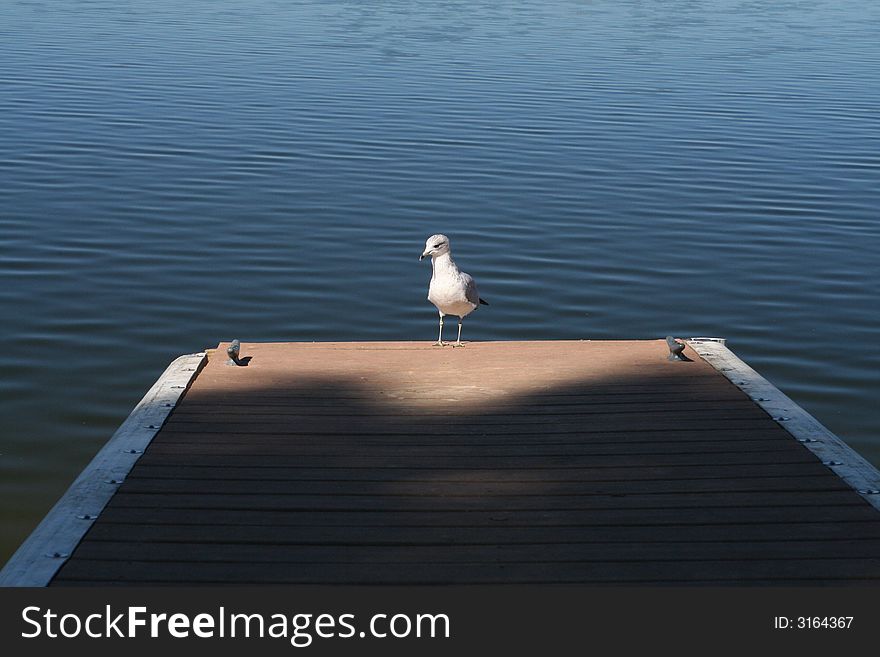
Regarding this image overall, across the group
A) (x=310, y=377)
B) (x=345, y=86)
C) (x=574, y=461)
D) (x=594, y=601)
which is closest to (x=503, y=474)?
(x=574, y=461)

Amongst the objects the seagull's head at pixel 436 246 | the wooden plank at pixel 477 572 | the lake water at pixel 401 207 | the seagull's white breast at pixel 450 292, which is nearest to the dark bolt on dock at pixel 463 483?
the wooden plank at pixel 477 572

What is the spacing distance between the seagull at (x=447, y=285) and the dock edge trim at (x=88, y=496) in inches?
92.1

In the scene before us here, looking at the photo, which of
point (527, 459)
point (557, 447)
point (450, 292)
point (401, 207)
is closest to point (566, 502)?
point (527, 459)

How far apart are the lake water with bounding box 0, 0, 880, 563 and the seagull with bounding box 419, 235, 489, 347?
1.69 metres

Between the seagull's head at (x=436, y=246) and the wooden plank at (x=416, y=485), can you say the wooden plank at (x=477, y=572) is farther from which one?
the seagull's head at (x=436, y=246)

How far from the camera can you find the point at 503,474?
6812 millimetres

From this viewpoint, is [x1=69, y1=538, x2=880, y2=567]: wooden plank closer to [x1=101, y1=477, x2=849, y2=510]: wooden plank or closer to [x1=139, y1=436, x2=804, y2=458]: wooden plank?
[x1=101, y1=477, x2=849, y2=510]: wooden plank

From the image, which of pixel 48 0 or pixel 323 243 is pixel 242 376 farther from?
pixel 48 0

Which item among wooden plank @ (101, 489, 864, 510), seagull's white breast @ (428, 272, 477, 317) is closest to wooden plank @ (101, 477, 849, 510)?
wooden plank @ (101, 489, 864, 510)

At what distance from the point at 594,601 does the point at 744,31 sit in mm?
34957

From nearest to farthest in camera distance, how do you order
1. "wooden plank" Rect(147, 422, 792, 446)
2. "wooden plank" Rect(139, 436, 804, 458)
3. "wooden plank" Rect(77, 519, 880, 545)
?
"wooden plank" Rect(77, 519, 880, 545) < "wooden plank" Rect(139, 436, 804, 458) < "wooden plank" Rect(147, 422, 792, 446)

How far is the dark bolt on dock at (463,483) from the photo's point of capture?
5.56 metres

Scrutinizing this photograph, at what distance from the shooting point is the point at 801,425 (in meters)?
7.68

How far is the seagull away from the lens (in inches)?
397
